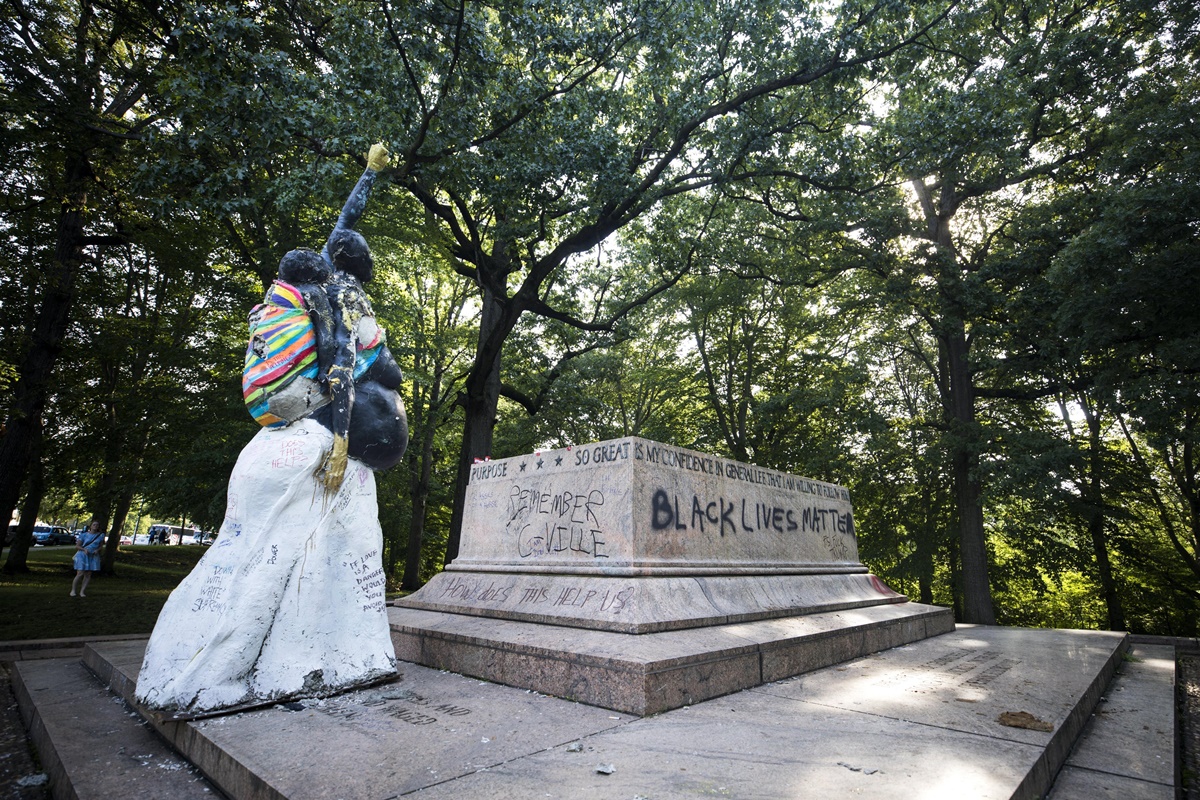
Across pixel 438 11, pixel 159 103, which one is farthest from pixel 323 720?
pixel 159 103

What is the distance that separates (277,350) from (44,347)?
9656 millimetres

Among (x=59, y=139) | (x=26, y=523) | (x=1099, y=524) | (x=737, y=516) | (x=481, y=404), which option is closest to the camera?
(x=737, y=516)

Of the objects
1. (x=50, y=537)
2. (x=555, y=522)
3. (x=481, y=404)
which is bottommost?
(x=50, y=537)

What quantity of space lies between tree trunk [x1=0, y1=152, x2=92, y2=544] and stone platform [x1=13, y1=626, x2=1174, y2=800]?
7398 millimetres

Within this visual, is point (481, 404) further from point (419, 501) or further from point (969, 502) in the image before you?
point (969, 502)

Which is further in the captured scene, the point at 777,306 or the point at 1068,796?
the point at 777,306

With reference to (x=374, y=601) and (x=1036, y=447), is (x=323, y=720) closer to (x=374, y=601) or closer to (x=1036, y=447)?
(x=374, y=601)

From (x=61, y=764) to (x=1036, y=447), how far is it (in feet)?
48.0

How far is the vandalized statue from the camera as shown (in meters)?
3.68

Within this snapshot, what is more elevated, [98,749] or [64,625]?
[98,749]

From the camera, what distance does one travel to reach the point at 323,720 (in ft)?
11.4

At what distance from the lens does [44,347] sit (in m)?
10.5

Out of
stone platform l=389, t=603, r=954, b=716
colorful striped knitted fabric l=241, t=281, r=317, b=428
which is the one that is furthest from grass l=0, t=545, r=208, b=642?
colorful striped knitted fabric l=241, t=281, r=317, b=428

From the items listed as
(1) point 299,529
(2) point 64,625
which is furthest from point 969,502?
(2) point 64,625
